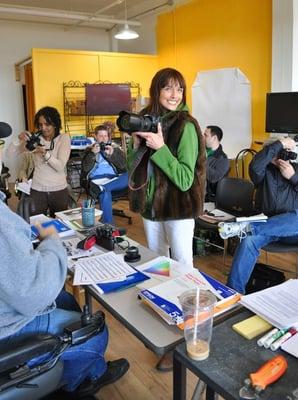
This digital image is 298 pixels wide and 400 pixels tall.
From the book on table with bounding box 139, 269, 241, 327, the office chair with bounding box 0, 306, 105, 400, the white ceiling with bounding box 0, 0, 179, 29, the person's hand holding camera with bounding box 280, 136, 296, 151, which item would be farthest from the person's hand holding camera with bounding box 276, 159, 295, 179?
the white ceiling with bounding box 0, 0, 179, 29

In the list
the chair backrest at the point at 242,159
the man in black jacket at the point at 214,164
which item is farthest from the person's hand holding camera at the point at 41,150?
the chair backrest at the point at 242,159

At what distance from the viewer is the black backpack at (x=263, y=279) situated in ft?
8.46

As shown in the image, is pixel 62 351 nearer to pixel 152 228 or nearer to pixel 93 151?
pixel 152 228

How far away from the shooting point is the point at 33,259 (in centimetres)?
106

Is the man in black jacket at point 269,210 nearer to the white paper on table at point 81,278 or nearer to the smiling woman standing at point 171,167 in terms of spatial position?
the smiling woman standing at point 171,167

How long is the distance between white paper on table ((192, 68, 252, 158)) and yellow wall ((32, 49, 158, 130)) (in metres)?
1.58

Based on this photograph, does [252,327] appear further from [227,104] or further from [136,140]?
[227,104]

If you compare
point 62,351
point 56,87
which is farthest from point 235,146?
point 62,351

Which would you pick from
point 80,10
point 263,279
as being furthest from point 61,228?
point 80,10

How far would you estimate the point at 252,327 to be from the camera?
1.09 meters

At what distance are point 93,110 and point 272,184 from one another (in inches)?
181

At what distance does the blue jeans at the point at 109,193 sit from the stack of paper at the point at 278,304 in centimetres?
300

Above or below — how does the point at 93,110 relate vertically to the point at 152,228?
above

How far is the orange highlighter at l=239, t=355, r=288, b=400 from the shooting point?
841mm
